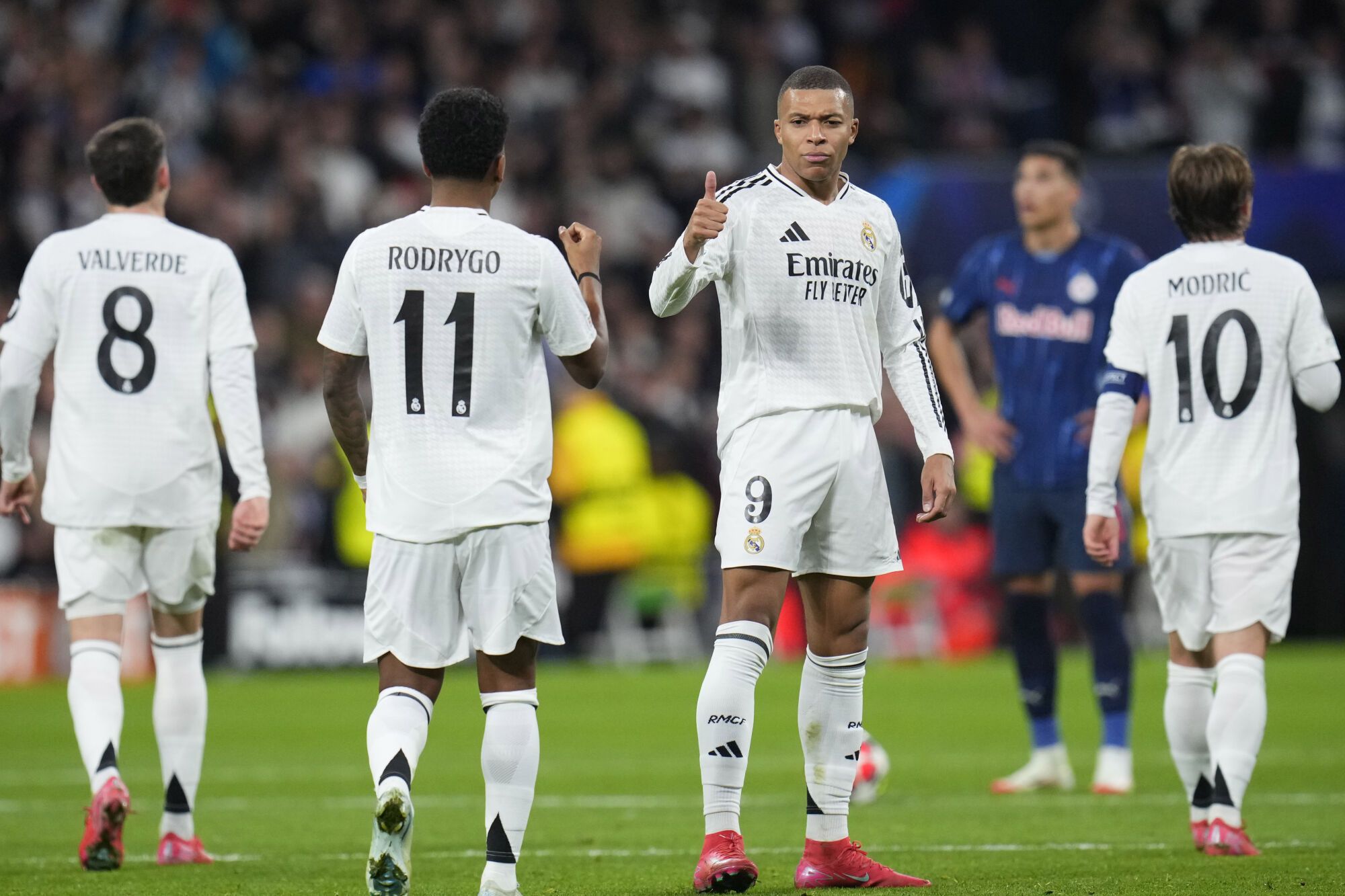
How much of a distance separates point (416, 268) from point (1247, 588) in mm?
2939

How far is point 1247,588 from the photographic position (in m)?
6.27

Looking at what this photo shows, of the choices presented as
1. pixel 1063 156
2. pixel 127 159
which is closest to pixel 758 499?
pixel 127 159

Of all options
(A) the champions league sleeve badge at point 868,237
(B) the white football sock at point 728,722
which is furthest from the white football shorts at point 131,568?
(A) the champions league sleeve badge at point 868,237

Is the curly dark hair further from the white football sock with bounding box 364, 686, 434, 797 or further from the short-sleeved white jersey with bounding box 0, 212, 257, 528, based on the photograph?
the short-sleeved white jersey with bounding box 0, 212, 257, 528

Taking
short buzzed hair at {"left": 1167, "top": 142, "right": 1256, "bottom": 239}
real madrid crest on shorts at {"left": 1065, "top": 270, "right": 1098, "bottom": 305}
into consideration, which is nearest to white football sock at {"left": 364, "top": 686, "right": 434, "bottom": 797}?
short buzzed hair at {"left": 1167, "top": 142, "right": 1256, "bottom": 239}

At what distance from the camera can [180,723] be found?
6738mm

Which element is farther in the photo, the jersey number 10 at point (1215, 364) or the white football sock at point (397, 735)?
the jersey number 10 at point (1215, 364)

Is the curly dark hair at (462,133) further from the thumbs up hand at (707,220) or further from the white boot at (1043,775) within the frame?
the white boot at (1043,775)

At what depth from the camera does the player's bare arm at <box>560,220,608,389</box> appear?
532 cm

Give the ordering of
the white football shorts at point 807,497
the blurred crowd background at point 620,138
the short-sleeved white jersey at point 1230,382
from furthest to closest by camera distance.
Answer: the blurred crowd background at point 620,138
the short-sleeved white jersey at point 1230,382
the white football shorts at point 807,497

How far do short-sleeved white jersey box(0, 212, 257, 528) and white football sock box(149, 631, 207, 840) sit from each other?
48cm

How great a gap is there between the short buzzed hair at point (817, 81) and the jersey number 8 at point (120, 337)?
8.00ft

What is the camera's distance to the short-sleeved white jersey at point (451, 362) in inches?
203

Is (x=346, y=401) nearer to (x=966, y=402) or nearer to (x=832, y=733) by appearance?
(x=832, y=733)
